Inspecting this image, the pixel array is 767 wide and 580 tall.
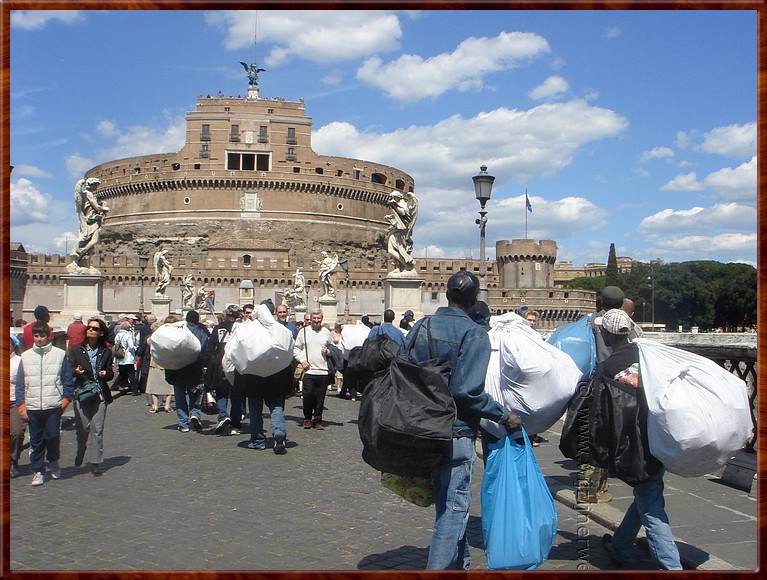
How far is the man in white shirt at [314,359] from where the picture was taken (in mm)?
8859

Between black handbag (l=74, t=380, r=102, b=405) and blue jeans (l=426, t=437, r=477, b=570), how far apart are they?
424 centimetres

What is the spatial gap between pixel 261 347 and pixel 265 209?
189 ft

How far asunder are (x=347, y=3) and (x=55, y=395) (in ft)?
16.2

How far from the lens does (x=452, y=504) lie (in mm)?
3418

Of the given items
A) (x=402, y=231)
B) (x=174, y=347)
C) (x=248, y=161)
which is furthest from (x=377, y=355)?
(x=248, y=161)

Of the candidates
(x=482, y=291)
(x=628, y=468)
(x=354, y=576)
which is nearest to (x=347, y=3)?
(x=354, y=576)

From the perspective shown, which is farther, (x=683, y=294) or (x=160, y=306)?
(x=683, y=294)

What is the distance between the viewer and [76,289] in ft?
50.7

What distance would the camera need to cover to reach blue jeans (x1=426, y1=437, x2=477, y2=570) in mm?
3408

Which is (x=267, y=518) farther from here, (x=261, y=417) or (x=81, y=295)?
(x=81, y=295)

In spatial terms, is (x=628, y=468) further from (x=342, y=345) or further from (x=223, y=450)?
(x=342, y=345)

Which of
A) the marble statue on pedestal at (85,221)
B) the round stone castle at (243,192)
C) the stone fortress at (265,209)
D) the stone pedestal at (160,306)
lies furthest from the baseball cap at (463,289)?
the round stone castle at (243,192)

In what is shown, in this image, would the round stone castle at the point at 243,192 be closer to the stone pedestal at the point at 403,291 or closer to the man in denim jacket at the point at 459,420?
the stone pedestal at the point at 403,291

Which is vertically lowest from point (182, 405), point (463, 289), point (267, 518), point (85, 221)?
point (267, 518)
